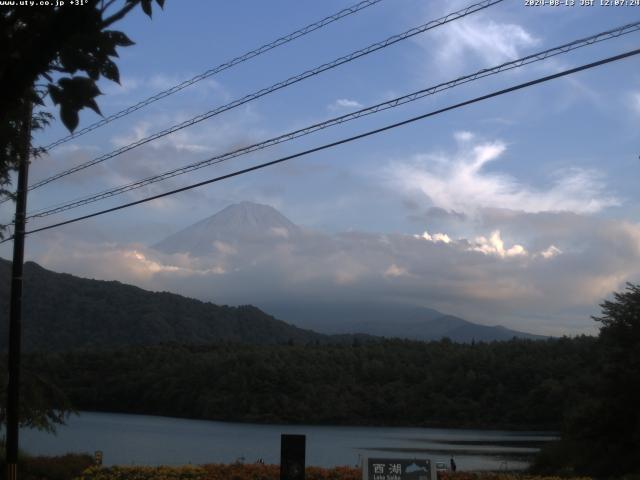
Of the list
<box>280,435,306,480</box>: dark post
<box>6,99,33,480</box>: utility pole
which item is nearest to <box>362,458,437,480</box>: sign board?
<box>280,435,306,480</box>: dark post

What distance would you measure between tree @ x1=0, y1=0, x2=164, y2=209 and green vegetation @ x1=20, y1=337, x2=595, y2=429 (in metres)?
93.3

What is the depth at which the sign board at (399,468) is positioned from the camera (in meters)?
12.7

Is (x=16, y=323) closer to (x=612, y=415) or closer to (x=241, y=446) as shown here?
(x=612, y=415)

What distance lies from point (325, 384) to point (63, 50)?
106 metres

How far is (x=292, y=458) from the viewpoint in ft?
45.4

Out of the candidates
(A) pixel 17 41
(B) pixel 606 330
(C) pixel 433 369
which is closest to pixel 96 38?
(A) pixel 17 41

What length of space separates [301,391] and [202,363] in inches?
564

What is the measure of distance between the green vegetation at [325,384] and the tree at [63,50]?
93.3 metres

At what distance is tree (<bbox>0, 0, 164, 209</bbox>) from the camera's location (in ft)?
14.5

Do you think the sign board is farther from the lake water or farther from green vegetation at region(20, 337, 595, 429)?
green vegetation at region(20, 337, 595, 429)

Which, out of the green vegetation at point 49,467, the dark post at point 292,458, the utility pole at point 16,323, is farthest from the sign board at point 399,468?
the green vegetation at point 49,467

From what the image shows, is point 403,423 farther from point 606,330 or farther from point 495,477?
point 495,477

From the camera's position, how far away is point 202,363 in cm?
11031

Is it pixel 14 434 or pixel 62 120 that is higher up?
pixel 62 120
